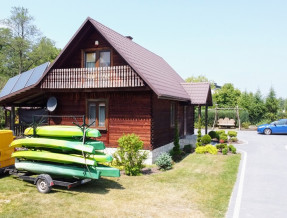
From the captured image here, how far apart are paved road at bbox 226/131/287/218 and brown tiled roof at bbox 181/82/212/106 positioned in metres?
4.96

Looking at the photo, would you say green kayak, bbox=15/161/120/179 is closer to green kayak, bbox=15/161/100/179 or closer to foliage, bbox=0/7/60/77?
green kayak, bbox=15/161/100/179

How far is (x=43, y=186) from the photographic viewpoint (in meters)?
8.91

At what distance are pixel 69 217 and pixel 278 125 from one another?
26135 millimetres

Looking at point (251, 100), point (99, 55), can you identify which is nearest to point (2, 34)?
point (99, 55)

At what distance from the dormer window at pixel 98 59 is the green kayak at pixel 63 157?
6.71 meters

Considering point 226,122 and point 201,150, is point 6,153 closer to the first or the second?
point 201,150

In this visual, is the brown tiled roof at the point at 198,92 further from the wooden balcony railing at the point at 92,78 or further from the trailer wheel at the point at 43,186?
the trailer wheel at the point at 43,186

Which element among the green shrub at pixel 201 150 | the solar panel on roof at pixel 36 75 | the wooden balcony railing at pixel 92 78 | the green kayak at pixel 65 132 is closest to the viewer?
the green kayak at pixel 65 132

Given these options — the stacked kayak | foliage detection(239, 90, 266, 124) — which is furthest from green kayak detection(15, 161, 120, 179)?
foliage detection(239, 90, 266, 124)

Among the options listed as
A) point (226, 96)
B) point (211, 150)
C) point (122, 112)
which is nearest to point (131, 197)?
point (122, 112)

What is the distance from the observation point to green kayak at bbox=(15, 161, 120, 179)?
877 cm

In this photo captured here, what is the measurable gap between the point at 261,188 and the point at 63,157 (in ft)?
23.3

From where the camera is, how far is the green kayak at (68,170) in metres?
8.77

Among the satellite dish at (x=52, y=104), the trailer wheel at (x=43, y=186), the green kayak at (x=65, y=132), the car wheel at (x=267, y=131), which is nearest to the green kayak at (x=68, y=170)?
the trailer wheel at (x=43, y=186)
